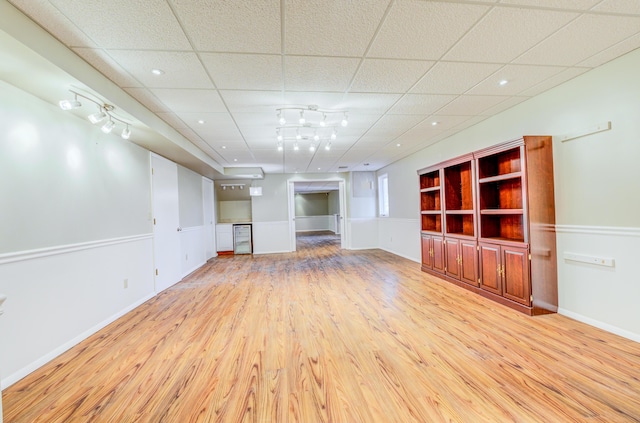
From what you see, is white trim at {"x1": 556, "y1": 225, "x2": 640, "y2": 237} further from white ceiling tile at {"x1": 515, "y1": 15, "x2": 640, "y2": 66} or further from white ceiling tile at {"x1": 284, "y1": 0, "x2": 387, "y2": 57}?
white ceiling tile at {"x1": 284, "y1": 0, "x2": 387, "y2": 57}

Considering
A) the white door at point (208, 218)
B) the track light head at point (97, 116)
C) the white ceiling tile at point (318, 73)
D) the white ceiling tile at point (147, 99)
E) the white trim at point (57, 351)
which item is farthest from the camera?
the white door at point (208, 218)

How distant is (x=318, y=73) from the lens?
2.35 metres

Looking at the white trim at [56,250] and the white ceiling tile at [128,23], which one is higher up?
the white ceiling tile at [128,23]

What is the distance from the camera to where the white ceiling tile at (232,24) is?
1587 mm

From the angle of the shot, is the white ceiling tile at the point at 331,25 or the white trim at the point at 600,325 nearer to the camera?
the white ceiling tile at the point at 331,25

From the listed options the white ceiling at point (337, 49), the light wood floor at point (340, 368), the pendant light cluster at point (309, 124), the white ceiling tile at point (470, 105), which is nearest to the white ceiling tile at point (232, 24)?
the white ceiling at point (337, 49)

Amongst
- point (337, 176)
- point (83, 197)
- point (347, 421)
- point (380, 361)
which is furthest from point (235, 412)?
point (337, 176)

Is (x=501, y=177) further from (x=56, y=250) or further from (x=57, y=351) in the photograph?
(x=57, y=351)

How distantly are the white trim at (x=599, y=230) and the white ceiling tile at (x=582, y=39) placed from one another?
1.53 metres

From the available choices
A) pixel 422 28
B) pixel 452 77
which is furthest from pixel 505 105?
pixel 422 28

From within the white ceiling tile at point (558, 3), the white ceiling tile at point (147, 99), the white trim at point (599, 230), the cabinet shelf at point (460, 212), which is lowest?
the white trim at point (599, 230)

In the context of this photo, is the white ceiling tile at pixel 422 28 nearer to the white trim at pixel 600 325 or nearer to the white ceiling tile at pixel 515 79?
the white ceiling tile at pixel 515 79

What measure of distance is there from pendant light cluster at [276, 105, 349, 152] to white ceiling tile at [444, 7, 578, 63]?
1.46 meters

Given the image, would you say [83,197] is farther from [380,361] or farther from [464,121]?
[464,121]
